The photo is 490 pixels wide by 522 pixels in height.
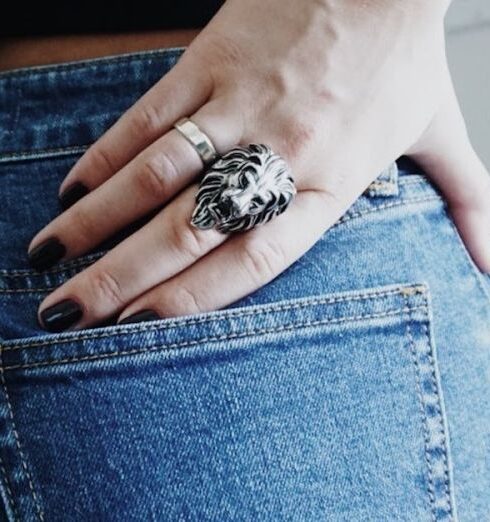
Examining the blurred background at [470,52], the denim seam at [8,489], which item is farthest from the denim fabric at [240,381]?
the blurred background at [470,52]

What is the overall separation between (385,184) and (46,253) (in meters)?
0.34

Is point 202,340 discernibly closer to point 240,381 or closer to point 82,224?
point 240,381

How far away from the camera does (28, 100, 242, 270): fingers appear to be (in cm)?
69

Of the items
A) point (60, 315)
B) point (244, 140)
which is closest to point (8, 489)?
point (60, 315)

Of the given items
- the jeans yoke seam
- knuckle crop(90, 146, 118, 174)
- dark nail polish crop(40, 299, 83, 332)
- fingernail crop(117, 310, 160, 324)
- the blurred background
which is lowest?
the blurred background

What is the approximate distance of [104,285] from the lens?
2.23 ft

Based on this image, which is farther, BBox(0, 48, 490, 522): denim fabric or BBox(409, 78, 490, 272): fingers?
BBox(409, 78, 490, 272): fingers

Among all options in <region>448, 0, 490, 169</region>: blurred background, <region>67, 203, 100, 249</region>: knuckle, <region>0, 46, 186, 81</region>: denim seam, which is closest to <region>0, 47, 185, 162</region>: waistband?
<region>0, 46, 186, 81</region>: denim seam

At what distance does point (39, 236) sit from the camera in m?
0.71

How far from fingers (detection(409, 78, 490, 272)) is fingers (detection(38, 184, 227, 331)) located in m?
0.32

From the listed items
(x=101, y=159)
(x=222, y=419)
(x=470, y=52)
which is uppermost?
(x=101, y=159)

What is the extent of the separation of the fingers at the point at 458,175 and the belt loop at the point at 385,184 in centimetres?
8

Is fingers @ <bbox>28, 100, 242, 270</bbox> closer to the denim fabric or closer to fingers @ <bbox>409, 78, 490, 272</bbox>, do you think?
the denim fabric

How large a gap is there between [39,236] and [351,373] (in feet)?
0.99
